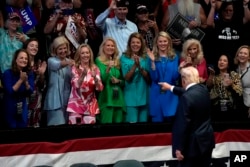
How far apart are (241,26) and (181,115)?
11.3ft

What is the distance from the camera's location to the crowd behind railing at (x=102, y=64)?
10.3m

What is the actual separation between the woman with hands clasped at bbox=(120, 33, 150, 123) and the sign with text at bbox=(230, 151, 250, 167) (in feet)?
4.48

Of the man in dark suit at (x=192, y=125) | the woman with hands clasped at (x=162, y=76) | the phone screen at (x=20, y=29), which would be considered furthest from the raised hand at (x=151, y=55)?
the phone screen at (x=20, y=29)

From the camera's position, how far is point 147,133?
1021 cm

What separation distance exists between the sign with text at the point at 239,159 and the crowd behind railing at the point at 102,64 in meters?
0.53

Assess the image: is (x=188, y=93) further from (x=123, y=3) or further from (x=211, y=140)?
(x=123, y=3)

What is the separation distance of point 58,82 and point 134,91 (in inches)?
43.4

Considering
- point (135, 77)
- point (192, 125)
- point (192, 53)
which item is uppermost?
point (192, 53)

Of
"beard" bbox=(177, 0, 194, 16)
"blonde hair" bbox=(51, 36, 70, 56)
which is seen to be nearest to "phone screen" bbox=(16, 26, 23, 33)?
"blonde hair" bbox=(51, 36, 70, 56)

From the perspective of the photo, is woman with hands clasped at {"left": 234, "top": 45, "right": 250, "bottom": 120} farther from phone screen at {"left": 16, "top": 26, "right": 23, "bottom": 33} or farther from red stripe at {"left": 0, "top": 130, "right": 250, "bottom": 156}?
phone screen at {"left": 16, "top": 26, "right": 23, "bottom": 33}

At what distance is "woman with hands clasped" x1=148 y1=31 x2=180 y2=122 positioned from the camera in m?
10.6

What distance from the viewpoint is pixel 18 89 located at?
32.6 ft

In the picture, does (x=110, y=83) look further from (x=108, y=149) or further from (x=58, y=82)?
(x=108, y=149)

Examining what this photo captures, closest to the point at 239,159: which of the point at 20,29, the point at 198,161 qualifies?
the point at 198,161
